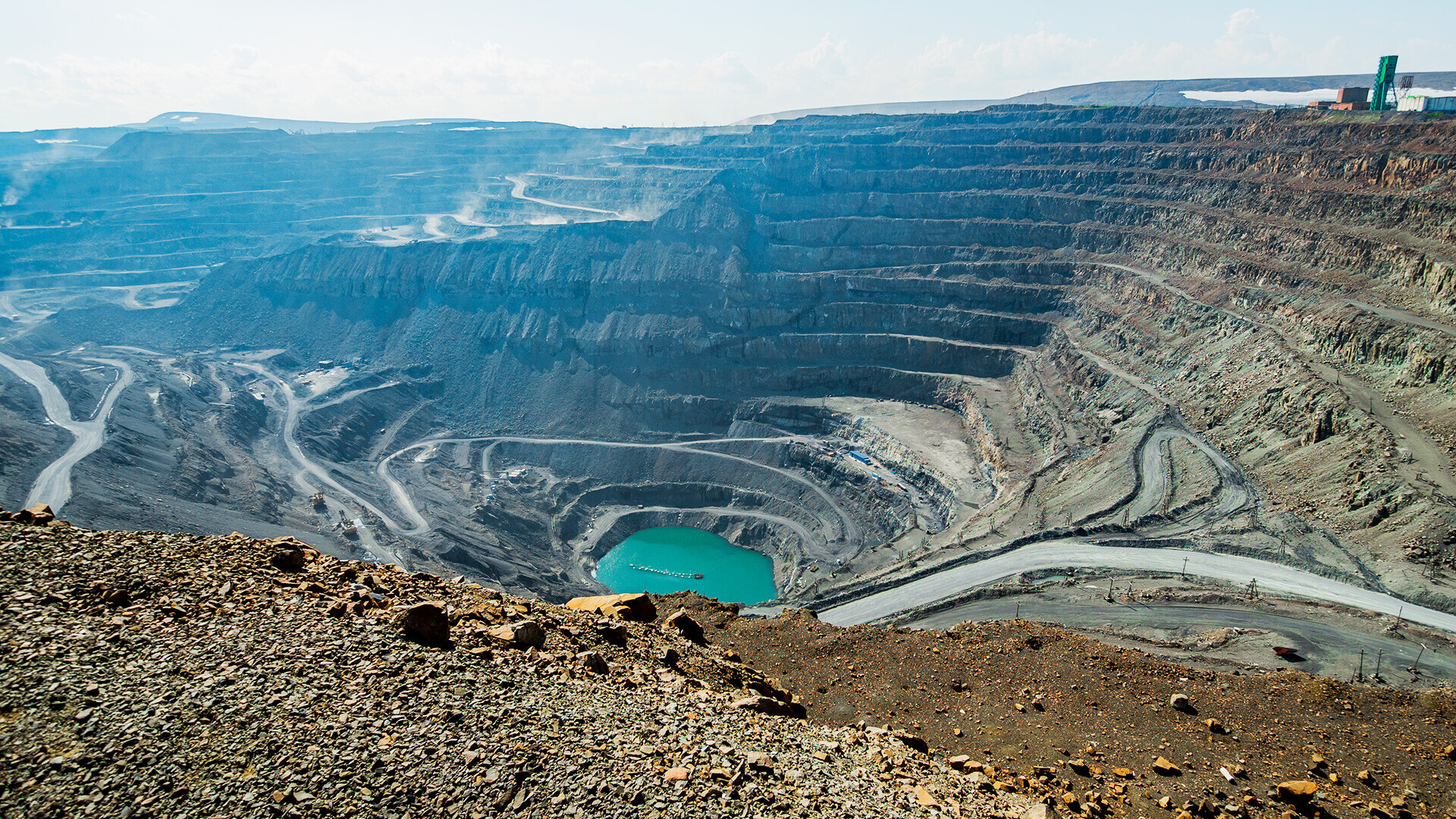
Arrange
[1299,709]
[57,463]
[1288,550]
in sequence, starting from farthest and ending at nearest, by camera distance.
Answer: [57,463], [1288,550], [1299,709]

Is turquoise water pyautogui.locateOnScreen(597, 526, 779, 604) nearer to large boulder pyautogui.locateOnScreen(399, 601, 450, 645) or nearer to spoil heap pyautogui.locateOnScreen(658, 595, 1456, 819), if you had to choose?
spoil heap pyautogui.locateOnScreen(658, 595, 1456, 819)

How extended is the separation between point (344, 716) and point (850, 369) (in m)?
74.5

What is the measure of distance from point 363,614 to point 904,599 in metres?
30.9

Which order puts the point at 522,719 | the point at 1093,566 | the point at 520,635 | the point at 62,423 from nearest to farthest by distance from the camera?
the point at 522,719
the point at 520,635
the point at 1093,566
the point at 62,423

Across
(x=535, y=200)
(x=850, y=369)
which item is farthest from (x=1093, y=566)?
(x=535, y=200)

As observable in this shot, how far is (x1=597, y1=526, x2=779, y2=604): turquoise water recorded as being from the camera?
62250mm

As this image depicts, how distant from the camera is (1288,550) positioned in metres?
39.2

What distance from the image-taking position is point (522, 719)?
12.9m

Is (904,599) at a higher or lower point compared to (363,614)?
lower

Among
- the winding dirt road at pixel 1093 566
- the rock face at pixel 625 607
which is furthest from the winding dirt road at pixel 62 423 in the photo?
the winding dirt road at pixel 1093 566

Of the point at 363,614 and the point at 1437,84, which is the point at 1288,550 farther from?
the point at 1437,84

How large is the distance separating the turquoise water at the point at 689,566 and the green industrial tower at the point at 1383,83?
263 feet

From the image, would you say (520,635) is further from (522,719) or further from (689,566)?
(689,566)

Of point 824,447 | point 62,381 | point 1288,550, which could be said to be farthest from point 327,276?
point 1288,550
